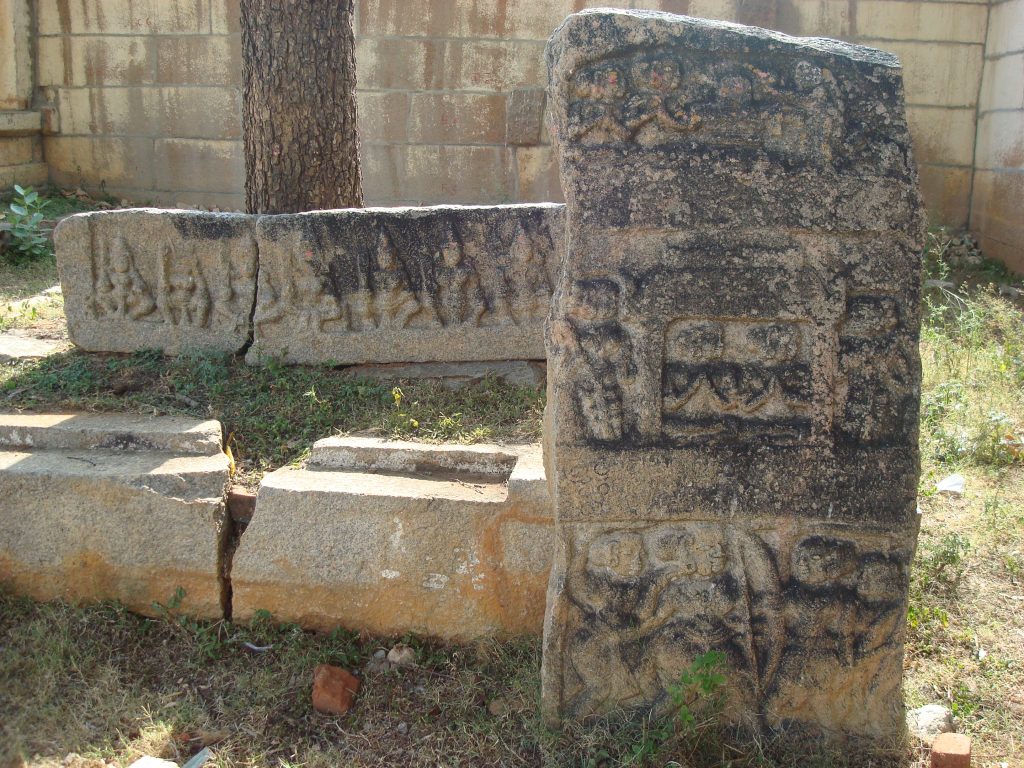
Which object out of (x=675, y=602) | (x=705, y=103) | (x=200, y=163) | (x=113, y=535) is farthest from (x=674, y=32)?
(x=200, y=163)

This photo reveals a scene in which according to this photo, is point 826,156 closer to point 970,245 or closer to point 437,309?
point 437,309

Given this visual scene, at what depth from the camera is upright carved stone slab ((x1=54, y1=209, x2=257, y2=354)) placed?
4.20 m

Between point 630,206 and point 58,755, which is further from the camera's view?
point 58,755

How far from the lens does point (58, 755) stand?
2.44m

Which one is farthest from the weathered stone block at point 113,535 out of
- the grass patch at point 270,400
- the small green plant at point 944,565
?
the small green plant at point 944,565

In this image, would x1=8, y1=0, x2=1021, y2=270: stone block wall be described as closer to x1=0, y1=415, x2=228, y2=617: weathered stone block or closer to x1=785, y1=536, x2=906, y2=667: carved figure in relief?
x1=0, y1=415, x2=228, y2=617: weathered stone block

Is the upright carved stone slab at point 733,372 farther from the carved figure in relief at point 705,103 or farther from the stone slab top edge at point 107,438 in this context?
the stone slab top edge at point 107,438

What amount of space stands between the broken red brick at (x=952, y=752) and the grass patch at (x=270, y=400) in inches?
65.5

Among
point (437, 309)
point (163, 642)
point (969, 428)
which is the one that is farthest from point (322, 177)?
point (969, 428)

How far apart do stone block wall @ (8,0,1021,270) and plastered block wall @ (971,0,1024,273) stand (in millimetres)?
34

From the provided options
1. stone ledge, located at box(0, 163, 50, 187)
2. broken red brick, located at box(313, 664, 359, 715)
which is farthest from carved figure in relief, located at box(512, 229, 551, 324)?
stone ledge, located at box(0, 163, 50, 187)

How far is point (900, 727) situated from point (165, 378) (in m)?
3.12

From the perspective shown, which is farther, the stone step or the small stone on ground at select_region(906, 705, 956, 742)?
the stone step

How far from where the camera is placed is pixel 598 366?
230cm
